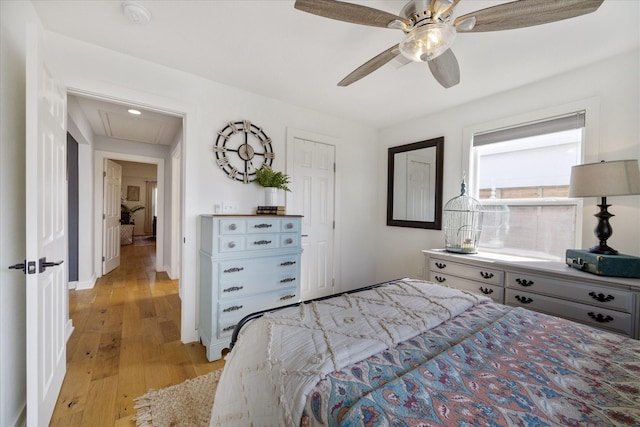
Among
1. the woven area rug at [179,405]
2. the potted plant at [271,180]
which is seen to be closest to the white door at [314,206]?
the potted plant at [271,180]

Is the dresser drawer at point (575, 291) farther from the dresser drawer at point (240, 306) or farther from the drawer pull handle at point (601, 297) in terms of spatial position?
the dresser drawer at point (240, 306)

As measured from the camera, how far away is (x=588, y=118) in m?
2.15

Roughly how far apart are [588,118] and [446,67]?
157cm

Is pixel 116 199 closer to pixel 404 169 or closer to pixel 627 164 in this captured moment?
pixel 404 169

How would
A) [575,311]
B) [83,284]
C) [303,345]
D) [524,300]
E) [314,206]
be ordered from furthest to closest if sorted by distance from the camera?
[83,284] < [314,206] < [524,300] < [575,311] < [303,345]

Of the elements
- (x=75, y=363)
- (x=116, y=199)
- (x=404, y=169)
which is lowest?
(x=75, y=363)

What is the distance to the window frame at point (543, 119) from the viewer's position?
213 cm

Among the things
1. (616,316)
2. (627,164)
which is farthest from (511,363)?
(627,164)

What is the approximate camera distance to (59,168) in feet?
5.84

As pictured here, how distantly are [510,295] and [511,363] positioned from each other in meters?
1.62

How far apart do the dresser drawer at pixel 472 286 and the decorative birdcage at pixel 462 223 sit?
0.31 meters

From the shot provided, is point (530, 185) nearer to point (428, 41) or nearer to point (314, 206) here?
point (428, 41)

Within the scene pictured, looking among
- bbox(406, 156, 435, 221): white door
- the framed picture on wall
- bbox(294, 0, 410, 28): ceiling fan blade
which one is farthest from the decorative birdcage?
the framed picture on wall

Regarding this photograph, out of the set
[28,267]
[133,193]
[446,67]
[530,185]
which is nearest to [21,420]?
[28,267]
